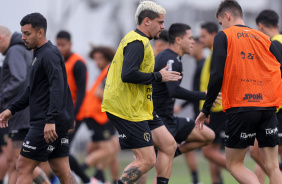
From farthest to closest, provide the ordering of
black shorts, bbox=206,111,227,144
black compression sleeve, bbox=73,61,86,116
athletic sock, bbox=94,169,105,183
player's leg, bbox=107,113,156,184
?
athletic sock, bbox=94,169,105,183 → black shorts, bbox=206,111,227,144 → black compression sleeve, bbox=73,61,86,116 → player's leg, bbox=107,113,156,184

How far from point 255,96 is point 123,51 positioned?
1629 mm

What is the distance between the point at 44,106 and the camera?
6539 mm

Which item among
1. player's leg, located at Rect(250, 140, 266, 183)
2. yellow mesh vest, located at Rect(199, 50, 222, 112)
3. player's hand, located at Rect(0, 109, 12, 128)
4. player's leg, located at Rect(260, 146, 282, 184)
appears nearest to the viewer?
player's leg, located at Rect(260, 146, 282, 184)

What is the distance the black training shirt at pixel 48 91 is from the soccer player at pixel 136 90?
20.2 inches

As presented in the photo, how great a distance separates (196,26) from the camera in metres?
19.8

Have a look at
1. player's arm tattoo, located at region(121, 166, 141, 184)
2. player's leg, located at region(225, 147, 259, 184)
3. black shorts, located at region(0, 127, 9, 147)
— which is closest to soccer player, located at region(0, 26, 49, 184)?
black shorts, located at region(0, 127, 9, 147)

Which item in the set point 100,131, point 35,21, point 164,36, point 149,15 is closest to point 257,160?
point 164,36

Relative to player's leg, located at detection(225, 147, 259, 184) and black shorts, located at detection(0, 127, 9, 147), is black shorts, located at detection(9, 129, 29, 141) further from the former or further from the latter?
player's leg, located at detection(225, 147, 259, 184)

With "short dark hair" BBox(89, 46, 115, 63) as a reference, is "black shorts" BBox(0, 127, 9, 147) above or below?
below

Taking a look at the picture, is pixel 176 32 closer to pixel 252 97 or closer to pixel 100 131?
pixel 252 97

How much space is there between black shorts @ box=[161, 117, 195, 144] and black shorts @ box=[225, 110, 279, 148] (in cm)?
151

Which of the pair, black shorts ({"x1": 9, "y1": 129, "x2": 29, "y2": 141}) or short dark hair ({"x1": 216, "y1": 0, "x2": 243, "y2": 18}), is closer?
short dark hair ({"x1": 216, "y1": 0, "x2": 243, "y2": 18})

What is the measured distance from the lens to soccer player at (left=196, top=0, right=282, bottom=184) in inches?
254

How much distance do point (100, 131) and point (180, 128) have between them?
133 inches
